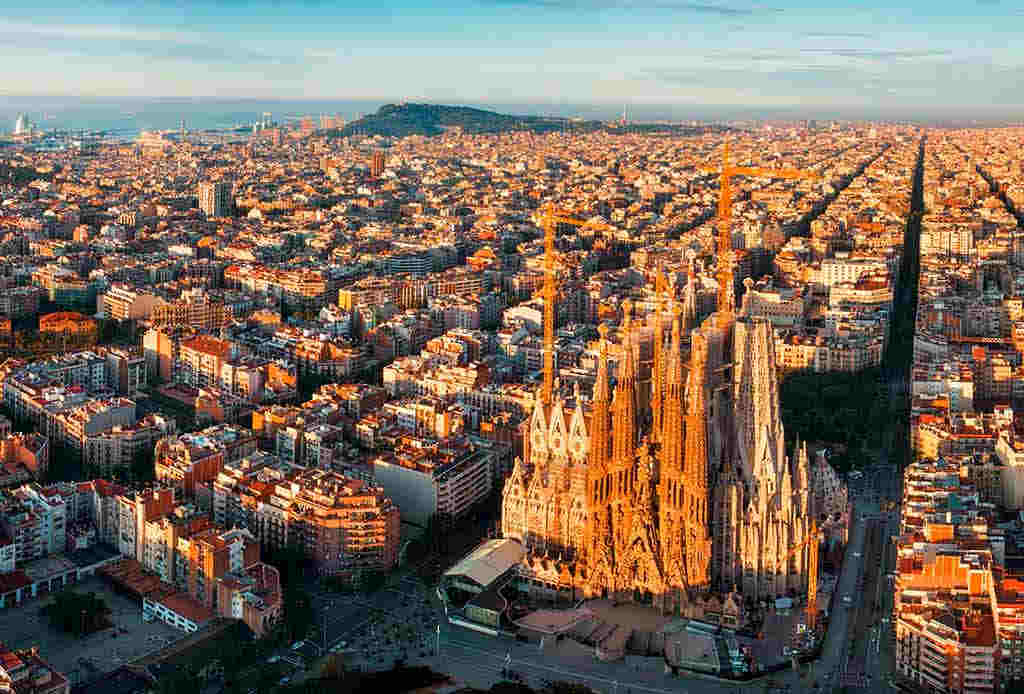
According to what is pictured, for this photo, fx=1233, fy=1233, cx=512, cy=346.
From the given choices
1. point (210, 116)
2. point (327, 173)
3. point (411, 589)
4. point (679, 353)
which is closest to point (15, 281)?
point (411, 589)

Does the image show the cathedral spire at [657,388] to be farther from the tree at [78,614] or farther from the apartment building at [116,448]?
the apartment building at [116,448]

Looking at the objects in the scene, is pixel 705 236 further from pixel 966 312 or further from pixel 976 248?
pixel 966 312

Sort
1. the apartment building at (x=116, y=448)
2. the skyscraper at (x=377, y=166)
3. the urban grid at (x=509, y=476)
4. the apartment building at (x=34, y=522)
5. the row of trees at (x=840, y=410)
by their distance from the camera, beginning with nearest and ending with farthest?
the urban grid at (x=509, y=476) < the apartment building at (x=34, y=522) < the apartment building at (x=116, y=448) < the row of trees at (x=840, y=410) < the skyscraper at (x=377, y=166)

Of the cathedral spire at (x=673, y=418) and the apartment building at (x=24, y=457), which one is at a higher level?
the cathedral spire at (x=673, y=418)

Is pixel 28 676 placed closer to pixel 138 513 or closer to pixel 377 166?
pixel 138 513

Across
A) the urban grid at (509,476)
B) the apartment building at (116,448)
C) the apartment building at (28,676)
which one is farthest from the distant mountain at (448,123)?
the apartment building at (28,676)

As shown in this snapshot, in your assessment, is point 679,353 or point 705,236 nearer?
point 679,353
